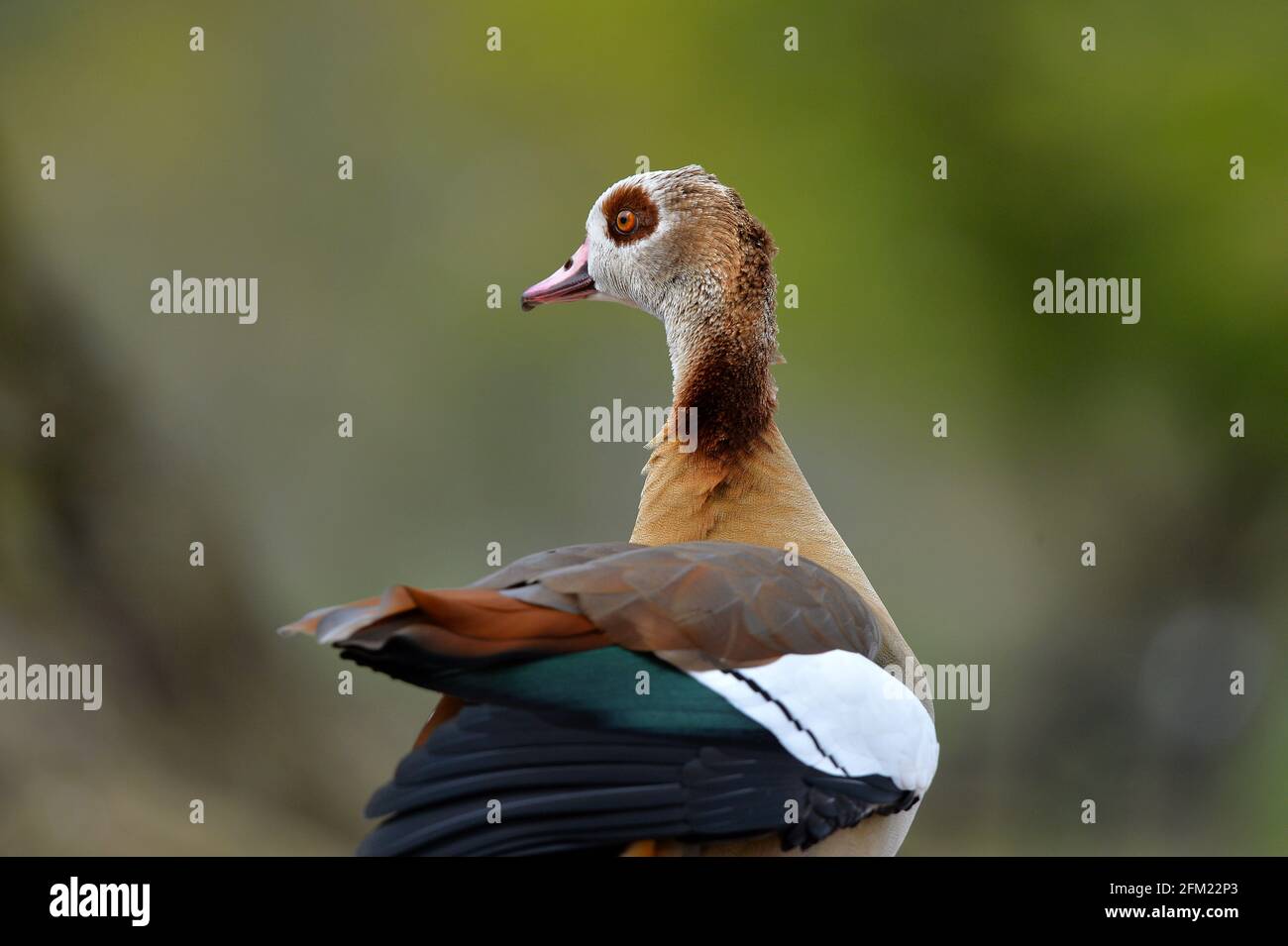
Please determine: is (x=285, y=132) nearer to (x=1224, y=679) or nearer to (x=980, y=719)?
(x=980, y=719)

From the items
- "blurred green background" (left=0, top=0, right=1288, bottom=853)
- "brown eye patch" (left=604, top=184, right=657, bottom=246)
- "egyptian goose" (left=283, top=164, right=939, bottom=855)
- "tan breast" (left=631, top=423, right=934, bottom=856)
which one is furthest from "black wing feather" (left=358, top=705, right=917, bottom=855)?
"blurred green background" (left=0, top=0, right=1288, bottom=853)

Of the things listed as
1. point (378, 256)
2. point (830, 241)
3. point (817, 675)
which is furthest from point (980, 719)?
point (817, 675)

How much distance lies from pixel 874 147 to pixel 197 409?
2809 millimetres

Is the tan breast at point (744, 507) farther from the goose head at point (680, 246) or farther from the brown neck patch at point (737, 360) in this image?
the goose head at point (680, 246)

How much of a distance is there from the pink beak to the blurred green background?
1760 mm

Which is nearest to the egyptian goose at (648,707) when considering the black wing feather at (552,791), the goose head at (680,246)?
the black wing feather at (552,791)

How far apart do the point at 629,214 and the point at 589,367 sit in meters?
2.34

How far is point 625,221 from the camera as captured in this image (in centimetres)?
265

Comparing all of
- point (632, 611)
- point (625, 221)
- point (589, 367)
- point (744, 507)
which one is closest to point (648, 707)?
point (632, 611)

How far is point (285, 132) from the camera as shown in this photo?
17.0 feet

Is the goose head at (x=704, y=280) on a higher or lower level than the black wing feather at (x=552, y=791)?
higher

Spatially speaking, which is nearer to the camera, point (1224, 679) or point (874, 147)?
point (1224, 679)

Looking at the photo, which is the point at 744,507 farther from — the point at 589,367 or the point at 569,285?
the point at 589,367

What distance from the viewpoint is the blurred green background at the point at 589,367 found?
462 centimetres
